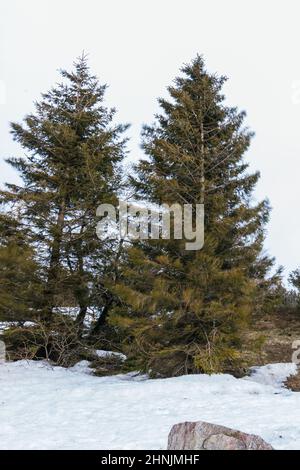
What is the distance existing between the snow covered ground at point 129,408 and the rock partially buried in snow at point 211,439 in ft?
3.87

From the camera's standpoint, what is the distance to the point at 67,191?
14.5 m

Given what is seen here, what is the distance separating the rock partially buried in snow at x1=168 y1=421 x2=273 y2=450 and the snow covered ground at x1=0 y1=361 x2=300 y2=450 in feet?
3.87

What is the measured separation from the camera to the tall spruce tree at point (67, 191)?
13.6 metres

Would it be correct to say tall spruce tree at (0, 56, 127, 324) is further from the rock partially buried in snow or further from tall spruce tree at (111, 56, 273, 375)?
the rock partially buried in snow

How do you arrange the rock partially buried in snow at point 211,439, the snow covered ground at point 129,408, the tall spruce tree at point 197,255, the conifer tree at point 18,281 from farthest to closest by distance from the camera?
the conifer tree at point 18,281, the tall spruce tree at point 197,255, the snow covered ground at point 129,408, the rock partially buried in snow at point 211,439

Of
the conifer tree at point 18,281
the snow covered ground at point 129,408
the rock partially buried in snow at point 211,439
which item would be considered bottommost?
the snow covered ground at point 129,408

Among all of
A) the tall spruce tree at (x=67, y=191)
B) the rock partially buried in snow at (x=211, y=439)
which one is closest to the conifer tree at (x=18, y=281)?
the tall spruce tree at (x=67, y=191)

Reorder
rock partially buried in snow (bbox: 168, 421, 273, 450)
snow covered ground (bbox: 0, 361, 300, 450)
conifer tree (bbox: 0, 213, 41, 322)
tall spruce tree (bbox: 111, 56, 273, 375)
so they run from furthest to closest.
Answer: conifer tree (bbox: 0, 213, 41, 322), tall spruce tree (bbox: 111, 56, 273, 375), snow covered ground (bbox: 0, 361, 300, 450), rock partially buried in snow (bbox: 168, 421, 273, 450)

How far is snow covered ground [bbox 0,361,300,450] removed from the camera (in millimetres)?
6435

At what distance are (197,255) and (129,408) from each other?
3.93m

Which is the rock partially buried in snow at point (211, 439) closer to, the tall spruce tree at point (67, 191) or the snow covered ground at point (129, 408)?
the snow covered ground at point (129, 408)

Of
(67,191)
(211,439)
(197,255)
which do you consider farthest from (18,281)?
(211,439)

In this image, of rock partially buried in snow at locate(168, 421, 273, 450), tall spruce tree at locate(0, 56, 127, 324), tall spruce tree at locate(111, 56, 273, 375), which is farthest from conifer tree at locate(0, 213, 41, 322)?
rock partially buried in snow at locate(168, 421, 273, 450)

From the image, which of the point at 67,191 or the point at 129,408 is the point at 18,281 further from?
the point at 129,408
